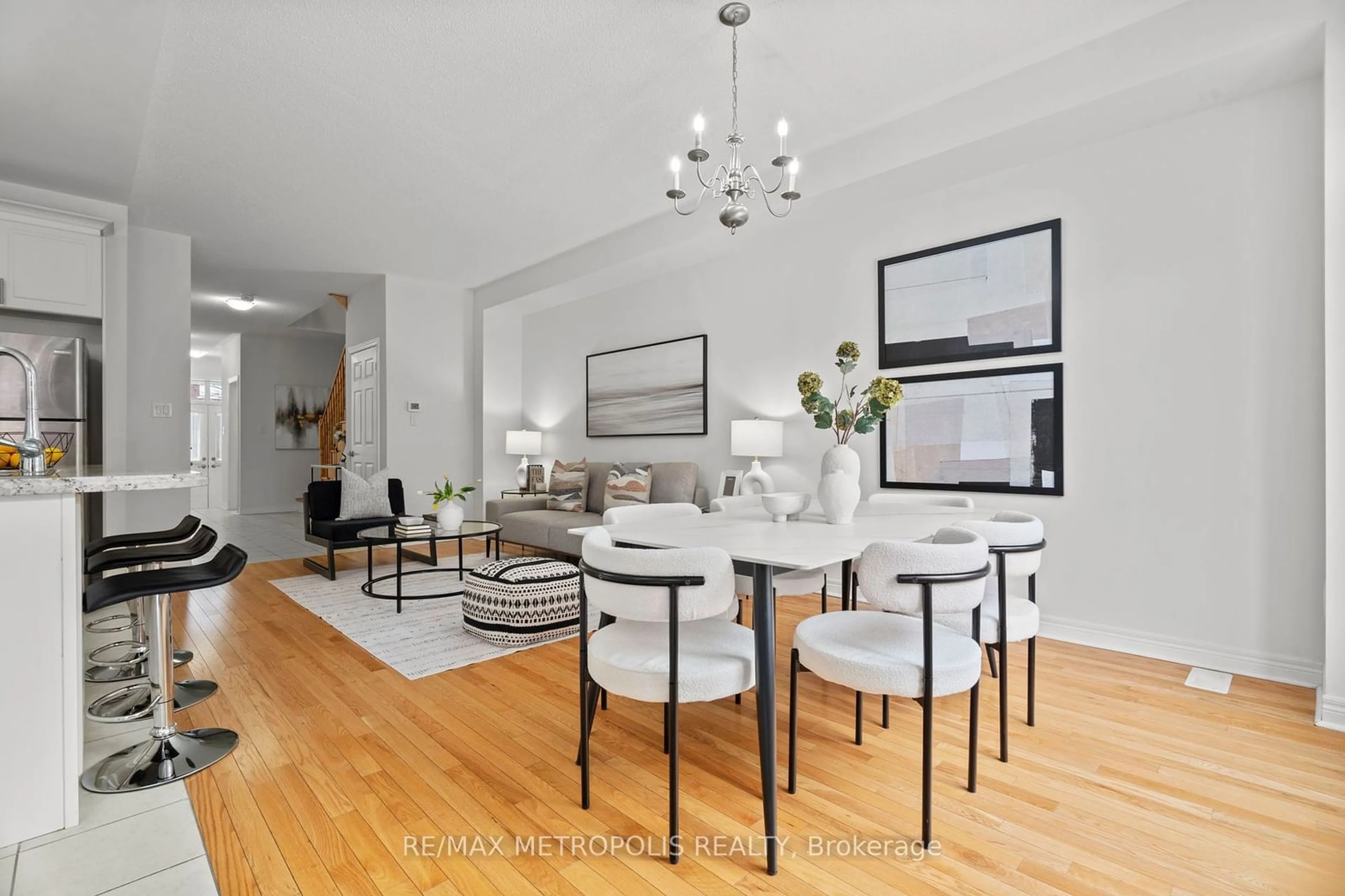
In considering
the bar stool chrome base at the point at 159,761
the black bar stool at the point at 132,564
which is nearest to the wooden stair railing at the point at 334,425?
the black bar stool at the point at 132,564

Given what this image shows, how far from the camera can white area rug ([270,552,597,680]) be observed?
308 cm

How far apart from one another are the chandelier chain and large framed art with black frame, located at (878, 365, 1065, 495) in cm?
177

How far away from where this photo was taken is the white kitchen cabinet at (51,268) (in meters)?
3.85

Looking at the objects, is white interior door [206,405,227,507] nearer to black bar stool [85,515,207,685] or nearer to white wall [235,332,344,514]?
white wall [235,332,344,514]

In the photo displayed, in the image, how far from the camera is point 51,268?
3996mm

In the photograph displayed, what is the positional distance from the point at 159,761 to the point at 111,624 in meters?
2.11

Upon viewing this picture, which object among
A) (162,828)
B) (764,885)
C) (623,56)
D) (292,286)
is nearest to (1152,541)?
(764,885)

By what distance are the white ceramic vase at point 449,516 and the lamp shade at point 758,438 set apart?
1.96 meters

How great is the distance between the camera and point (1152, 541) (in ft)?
9.97

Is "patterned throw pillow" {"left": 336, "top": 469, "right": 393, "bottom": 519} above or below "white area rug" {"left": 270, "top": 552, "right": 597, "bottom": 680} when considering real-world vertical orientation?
above

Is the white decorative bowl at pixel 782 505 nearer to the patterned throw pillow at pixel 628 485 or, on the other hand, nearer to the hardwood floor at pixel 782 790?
the hardwood floor at pixel 782 790

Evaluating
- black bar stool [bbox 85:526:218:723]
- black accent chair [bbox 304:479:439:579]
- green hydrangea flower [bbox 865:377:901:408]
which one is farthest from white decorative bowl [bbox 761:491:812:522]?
black accent chair [bbox 304:479:439:579]

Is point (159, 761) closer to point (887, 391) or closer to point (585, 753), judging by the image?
point (585, 753)

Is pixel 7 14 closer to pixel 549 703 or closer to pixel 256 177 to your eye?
pixel 256 177
